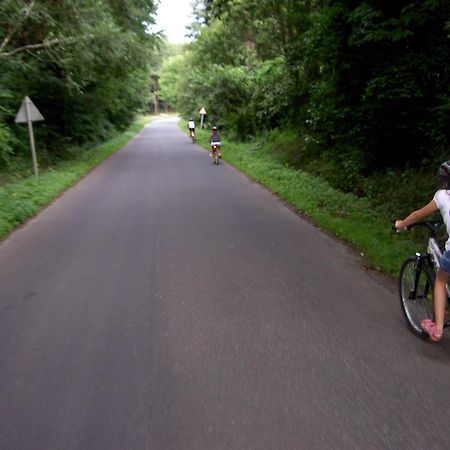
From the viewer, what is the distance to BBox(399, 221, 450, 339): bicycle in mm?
4363

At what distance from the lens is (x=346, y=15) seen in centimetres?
1113

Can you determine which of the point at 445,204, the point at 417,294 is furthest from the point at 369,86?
the point at 445,204

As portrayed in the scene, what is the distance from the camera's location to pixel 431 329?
416cm

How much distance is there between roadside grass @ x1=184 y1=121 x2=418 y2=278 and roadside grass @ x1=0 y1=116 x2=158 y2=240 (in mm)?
5982

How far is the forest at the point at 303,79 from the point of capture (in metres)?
10.5

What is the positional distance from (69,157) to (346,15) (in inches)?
595

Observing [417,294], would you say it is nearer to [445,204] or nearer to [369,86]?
[445,204]

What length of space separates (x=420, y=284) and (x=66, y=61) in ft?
49.2

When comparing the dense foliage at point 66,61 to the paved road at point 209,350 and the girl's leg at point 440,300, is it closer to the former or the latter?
the paved road at point 209,350

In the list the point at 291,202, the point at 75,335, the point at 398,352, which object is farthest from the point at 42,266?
the point at 291,202

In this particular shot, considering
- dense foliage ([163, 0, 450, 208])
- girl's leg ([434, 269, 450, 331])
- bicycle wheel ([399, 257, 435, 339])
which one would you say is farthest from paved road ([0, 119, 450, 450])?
dense foliage ([163, 0, 450, 208])

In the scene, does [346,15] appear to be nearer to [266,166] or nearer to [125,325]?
[266,166]

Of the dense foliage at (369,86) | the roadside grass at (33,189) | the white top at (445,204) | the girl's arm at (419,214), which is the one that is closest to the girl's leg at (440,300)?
the white top at (445,204)

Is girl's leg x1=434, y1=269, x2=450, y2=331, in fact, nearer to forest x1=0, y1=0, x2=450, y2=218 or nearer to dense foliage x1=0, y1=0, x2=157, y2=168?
forest x1=0, y1=0, x2=450, y2=218
